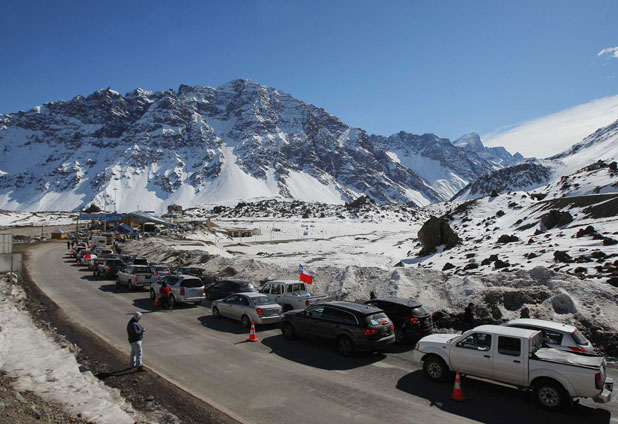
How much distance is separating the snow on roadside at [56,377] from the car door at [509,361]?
799 cm

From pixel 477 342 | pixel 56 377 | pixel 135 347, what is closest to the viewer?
pixel 56 377

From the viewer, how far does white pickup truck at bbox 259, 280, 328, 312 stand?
17.0 meters

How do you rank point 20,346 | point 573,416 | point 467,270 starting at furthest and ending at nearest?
point 467,270
point 20,346
point 573,416

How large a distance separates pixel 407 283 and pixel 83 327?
1433cm

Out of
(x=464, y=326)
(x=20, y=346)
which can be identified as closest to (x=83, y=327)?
(x=20, y=346)

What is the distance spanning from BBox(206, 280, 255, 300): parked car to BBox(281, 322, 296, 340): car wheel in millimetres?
5980

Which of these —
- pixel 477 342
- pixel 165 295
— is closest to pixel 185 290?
pixel 165 295

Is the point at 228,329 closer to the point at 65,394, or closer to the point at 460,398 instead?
the point at 65,394

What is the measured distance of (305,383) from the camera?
384 inches

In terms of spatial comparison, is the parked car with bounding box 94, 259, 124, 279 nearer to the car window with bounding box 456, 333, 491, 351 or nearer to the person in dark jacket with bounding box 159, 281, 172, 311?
the person in dark jacket with bounding box 159, 281, 172, 311

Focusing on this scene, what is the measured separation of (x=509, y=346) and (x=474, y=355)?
2.74 feet

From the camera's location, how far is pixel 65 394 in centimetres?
841

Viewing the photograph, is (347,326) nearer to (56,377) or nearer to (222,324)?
(222,324)

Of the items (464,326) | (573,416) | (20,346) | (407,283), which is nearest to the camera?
(573,416)
